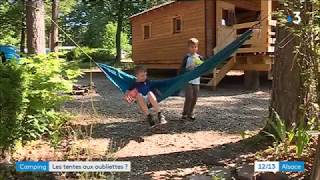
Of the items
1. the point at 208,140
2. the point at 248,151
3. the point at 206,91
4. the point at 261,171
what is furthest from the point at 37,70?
the point at 206,91

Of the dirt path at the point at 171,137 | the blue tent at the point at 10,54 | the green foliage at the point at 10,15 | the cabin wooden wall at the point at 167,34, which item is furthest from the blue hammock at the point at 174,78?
the green foliage at the point at 10,15

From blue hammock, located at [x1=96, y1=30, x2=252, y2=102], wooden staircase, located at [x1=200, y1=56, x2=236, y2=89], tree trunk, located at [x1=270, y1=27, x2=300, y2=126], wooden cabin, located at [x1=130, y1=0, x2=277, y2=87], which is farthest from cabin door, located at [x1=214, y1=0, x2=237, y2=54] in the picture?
tree trunk, located at [x1=270, y1=27, x2=300, y2=126]

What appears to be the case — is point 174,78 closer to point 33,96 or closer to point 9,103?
point 33,96

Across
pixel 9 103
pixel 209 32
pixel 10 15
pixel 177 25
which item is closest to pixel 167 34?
pixel 177 25

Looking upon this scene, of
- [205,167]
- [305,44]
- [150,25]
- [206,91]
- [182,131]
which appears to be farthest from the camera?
[150,25]

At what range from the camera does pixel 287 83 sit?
213 inches

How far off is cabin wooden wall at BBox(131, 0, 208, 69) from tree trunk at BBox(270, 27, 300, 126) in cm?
954

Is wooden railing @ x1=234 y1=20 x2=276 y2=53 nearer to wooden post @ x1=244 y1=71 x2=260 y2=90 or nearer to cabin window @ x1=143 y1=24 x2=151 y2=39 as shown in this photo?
wooden post @ x1=244 y1=71 x2=260 y2=90

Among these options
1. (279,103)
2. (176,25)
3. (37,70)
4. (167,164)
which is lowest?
(167,164)

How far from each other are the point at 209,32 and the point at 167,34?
10.8 feet

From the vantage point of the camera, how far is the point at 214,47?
48.3 ft

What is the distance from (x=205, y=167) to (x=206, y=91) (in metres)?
8.16

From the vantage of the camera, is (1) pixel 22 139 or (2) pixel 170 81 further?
(2) pixel 170 81

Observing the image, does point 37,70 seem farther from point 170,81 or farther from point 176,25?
point 176,25
